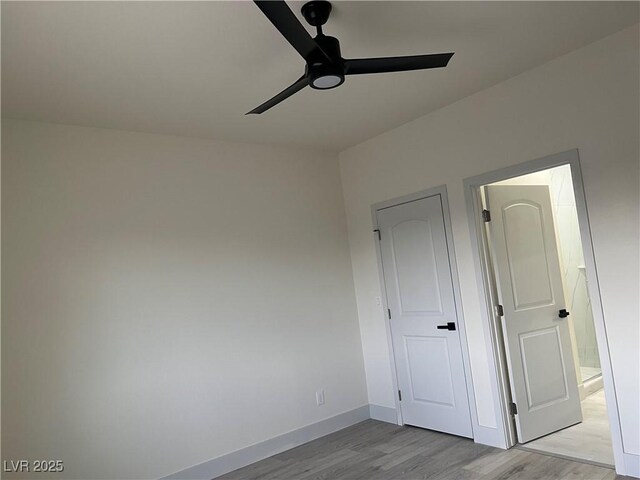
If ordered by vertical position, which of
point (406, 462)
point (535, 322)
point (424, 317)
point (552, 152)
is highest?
point (552, 152)

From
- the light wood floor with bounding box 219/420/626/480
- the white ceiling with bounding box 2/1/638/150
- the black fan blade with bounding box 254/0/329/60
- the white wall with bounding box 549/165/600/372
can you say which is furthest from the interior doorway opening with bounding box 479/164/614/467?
the black fan blade with bounding box 254/0/329/60

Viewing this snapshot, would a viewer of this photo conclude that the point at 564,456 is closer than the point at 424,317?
Yes

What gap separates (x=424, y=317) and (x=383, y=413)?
1.11 m

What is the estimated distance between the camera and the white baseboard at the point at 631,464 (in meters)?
2.70

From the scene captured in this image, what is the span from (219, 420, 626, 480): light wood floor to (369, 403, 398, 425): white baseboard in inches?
6.3

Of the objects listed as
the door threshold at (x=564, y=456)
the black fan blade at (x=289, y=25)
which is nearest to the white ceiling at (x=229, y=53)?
the black fan blade at (x=289, y=25)

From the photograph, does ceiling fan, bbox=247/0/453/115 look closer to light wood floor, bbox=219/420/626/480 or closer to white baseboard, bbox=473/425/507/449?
light wood floor, bbox=219/420/626/480

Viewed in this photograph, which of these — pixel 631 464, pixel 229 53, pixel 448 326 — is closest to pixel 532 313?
pixel 448 326

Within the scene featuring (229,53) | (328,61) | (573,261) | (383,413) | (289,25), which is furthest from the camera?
(573,261)

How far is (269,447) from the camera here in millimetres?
3785

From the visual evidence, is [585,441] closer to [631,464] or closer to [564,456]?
[564,456]

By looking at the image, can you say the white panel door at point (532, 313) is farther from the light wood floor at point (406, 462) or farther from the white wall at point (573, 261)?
the white wall at point (573, 261)

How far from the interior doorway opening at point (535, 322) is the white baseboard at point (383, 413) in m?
1.15

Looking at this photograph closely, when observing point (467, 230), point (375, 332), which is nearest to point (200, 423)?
point (375, 332)
